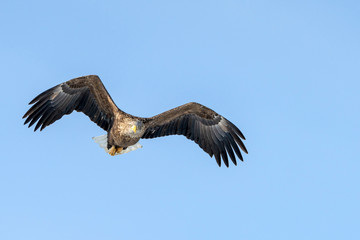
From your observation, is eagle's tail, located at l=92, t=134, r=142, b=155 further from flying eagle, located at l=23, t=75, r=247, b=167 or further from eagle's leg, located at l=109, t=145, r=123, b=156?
eagle's leg, located at l=109, t=145, r=123, b=156

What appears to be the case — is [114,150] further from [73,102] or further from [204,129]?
[204,129]

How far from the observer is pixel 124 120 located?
1364 centimetres

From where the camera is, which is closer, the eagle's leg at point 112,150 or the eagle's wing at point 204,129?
the eagle's leg at point 112,150

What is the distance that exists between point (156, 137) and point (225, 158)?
5.89ft

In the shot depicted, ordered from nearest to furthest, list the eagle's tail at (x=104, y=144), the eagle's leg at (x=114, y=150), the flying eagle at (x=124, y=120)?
1. the flying eagle at (x=124, y=120)
2. the eagle's leg at (x=114, y=150)
3. the eagle's tail at (x=104, y=144)

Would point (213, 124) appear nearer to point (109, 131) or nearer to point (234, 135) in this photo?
point (234, 135)

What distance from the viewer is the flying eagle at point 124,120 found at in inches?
542

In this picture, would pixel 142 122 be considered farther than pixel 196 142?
No

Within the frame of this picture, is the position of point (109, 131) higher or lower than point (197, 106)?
lower

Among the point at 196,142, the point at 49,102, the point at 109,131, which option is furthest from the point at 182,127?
the point at 49,102

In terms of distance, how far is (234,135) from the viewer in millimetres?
14688

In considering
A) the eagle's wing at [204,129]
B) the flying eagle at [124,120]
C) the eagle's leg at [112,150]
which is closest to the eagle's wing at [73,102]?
the flying eagle at [124,120]

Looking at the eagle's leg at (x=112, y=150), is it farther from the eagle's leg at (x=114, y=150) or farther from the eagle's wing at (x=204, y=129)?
the eagle's wing at (x=204, y=129)

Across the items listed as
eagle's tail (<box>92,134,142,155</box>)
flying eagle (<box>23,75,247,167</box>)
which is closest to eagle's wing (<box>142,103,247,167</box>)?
flying eagle (<box>23,75,247,167</box>)
